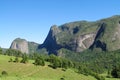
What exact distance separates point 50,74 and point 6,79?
12263 cm

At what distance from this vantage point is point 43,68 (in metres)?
177

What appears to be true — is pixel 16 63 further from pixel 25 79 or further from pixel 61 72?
pixel 25 79

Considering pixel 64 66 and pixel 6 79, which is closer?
pixel 6 79

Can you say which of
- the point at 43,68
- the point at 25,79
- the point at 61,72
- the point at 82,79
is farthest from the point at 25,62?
the point at 25,79

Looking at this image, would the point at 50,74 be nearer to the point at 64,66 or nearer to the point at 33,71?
the point at 33,71

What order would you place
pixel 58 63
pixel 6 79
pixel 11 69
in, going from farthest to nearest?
1. pixel 58 63
2. pixel 11 69
3. pixel 6 79

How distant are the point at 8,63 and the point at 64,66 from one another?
35.4 m

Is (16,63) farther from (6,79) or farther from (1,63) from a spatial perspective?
(6,79)

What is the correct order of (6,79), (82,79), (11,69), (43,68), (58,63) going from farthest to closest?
(58,63)
(43,68)
(11,69)
(82,79)
(6,79)

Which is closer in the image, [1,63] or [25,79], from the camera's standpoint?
[25,79]

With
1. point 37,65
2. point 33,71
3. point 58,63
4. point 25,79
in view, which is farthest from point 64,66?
point 25,79

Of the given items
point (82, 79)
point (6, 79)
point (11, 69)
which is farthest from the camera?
point (11, 69)

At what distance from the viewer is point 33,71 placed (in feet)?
549

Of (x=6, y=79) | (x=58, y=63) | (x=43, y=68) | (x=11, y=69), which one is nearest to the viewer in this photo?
(x=6, y=79)
